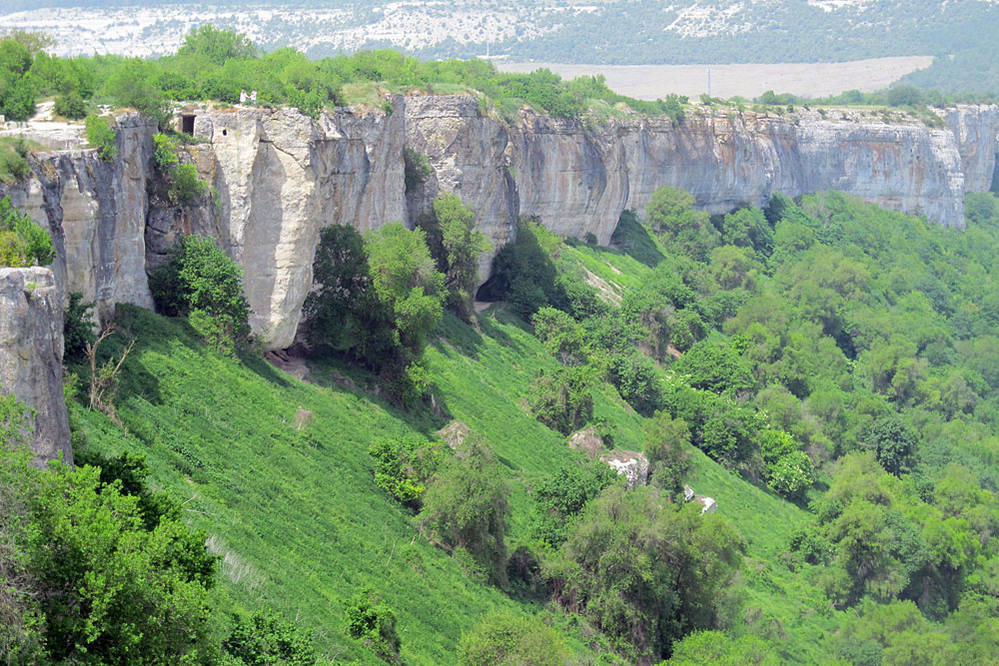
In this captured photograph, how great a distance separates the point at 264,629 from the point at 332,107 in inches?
688

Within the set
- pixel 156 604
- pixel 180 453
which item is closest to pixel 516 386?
pixel 180 453

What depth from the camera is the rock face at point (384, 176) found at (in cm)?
2447

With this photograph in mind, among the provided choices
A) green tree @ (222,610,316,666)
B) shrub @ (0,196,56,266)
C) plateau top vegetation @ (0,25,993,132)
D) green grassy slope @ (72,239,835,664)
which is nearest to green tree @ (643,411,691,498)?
green grassy slope @ (72,239,835,664)

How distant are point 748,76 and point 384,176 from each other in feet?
444

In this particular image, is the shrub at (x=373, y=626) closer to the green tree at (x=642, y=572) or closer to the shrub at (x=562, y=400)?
the green tree at (x=642, y=572)

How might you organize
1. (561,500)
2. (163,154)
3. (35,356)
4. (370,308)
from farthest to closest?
(370,308) < (561,500) < (163,154) < (35,356)

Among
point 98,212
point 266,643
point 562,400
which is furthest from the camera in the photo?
point 562,400

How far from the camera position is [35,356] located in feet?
52.7

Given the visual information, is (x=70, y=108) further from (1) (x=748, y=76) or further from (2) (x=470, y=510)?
(1) (x=748, y=76)

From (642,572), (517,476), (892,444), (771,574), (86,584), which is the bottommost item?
(892,444)

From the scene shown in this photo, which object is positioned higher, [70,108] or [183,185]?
[70,108]

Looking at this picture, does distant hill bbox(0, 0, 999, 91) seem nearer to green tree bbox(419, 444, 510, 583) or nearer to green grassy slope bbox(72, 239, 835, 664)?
green grassy slope bbox(72, 239, 835, 664)

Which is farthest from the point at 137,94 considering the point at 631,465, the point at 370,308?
the point at 631,465

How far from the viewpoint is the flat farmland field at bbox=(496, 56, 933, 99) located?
493 feet
